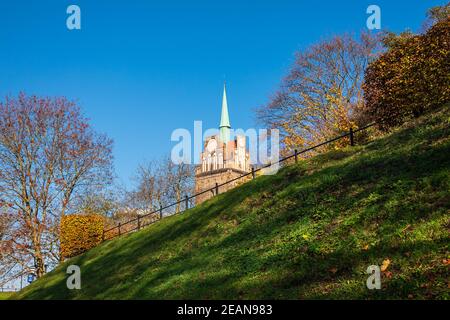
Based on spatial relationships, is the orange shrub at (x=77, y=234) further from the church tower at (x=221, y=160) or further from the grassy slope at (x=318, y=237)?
the church tower at (x=221, y=160)

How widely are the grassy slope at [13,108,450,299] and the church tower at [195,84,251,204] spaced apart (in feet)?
186

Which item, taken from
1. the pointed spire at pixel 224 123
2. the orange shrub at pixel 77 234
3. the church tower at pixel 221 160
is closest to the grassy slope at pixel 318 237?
the orange shrub at pixel 77 234

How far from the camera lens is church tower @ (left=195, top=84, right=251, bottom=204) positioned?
2977 inches

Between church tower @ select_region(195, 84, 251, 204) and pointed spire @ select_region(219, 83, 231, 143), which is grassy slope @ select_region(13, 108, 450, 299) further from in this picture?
pointed spire @ select_region(219, 83, 231, 143)

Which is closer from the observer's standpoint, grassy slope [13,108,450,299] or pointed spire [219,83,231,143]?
grassy slope [13,108,450,299]

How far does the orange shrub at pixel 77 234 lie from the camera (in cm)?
2911

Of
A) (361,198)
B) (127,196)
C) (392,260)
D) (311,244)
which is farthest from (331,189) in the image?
(127,196)

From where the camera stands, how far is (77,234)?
29.2 m

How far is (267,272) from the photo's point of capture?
923cm

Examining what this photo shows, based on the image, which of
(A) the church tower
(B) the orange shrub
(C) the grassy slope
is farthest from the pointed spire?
(C) the grassy slope

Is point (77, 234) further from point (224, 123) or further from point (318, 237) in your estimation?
point (224, 123)

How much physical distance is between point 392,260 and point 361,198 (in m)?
3.65

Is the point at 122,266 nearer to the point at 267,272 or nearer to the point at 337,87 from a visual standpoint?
the point at 267,272

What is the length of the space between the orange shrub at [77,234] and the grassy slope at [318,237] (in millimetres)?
10446
